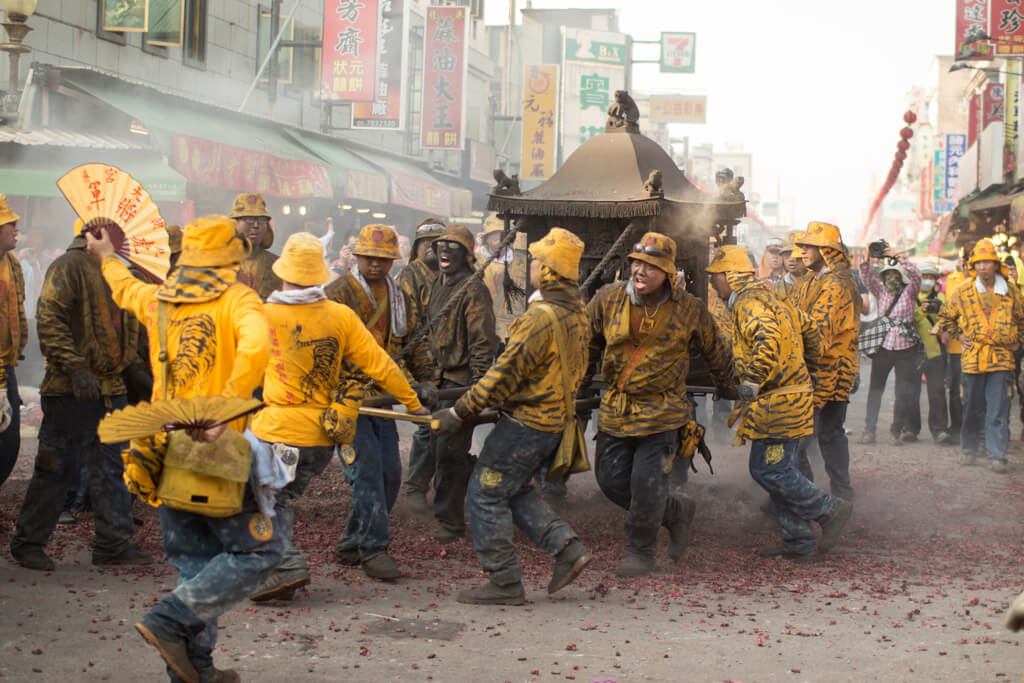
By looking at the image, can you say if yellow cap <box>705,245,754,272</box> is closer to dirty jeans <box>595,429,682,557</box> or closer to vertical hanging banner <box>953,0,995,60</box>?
dirty jeans <box>595,429,682,557</box>

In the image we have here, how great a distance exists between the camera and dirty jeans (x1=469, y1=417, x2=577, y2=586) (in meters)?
5.70

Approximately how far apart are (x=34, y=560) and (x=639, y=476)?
3236 mm

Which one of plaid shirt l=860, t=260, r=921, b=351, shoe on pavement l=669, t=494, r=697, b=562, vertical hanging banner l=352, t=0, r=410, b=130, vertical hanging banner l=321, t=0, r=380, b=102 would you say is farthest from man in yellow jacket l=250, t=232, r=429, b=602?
vertical hanging banner l=352, t=0, r=410, b=130

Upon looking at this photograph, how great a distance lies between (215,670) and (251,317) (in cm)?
130

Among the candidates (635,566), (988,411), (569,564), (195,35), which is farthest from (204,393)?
(195,35)

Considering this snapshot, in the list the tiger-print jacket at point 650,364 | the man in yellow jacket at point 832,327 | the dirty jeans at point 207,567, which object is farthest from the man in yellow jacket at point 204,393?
the man in yellow jacket at point 832,327

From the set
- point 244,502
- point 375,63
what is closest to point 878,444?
point 244,502

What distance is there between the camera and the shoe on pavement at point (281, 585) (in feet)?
17.9

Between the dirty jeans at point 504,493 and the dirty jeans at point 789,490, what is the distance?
1.55m

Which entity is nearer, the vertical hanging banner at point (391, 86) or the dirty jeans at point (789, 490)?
the dirty jeans at point (789, 490)

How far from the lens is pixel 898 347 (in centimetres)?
1219

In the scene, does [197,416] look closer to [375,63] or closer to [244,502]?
[244,502]

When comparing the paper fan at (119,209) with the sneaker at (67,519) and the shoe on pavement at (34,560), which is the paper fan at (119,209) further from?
the sneaker at (67,519)

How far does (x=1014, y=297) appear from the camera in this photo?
10.6 m
